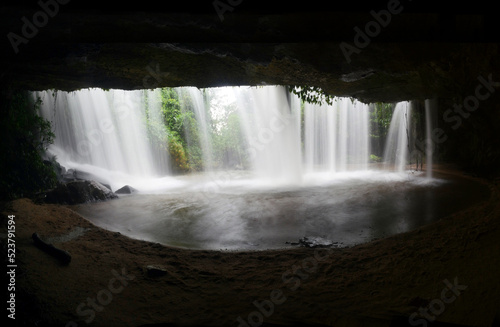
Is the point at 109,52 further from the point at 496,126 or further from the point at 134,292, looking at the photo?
the point at 496,126

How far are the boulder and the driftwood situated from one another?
4.80 meters

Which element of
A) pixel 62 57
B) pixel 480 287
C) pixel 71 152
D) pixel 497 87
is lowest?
pixel 480 287

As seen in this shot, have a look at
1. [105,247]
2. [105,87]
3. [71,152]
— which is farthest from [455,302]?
[71,152]

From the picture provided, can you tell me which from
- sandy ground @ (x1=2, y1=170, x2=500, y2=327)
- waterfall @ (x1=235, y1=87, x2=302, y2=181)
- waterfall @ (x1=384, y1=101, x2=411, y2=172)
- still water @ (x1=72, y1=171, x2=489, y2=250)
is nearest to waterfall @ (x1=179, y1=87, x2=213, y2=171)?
waterfall @ (x1=235, y1=87, x2=302, y2=181)

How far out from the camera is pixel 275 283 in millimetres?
3707

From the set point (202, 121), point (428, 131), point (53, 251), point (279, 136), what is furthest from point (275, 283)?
point (202, 121)

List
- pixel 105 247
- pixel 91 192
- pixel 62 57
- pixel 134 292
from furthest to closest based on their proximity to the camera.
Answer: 1. pixel 91 192
2. pixel 62 57
3. pixel 105 247
4. pixel 134 292

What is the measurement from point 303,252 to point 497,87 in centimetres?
692

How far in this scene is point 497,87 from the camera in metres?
7.01

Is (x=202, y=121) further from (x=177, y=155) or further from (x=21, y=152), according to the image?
(x=21, y=152)

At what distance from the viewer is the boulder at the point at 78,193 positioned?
8695mm

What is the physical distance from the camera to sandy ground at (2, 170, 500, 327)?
2.90 metres

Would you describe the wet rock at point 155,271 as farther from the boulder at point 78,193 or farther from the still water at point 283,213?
the boulder at point 78,193

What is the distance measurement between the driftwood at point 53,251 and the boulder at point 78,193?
480cm
